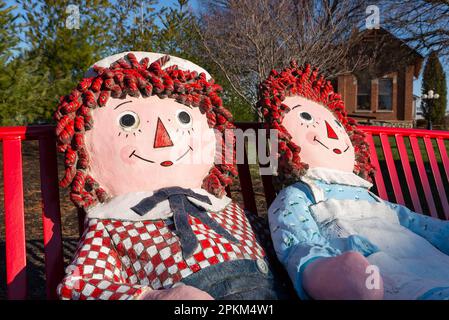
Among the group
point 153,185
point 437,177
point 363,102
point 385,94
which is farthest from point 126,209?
point 385,94

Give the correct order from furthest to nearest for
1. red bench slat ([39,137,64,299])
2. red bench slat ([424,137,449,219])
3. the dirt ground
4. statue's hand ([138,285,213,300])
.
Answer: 1. red bench slat ([424,137,449,219])
2. the dirt ground
3. red bench slat ([39,137,64,299])
4. statue's hand ([138,285,213,300])

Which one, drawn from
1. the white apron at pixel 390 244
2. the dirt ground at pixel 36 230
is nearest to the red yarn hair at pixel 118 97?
the white apron at pixel 390 244

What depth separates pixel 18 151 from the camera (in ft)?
5.44

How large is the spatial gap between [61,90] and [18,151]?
502 cm

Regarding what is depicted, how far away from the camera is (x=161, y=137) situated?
5.28ft

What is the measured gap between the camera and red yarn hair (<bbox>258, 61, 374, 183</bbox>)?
1.89 meters

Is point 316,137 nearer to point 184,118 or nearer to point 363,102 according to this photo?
point 184,118

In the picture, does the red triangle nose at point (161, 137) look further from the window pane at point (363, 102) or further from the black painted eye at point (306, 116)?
the window pane at point (363, 102)

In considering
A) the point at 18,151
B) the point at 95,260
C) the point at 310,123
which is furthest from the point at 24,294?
the point at 310,123

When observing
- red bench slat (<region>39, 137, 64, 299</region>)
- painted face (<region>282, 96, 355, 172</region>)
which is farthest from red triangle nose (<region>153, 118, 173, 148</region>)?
painted face (<region>282, 96, 355, 172</region>)

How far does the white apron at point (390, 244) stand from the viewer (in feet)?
4.48

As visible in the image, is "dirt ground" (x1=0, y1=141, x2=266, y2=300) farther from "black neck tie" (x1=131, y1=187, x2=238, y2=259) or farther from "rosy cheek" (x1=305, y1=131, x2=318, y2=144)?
"rosy cheek" (x1=305, y1=131, x2=318, y2=144)

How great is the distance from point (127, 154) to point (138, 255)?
39cm
